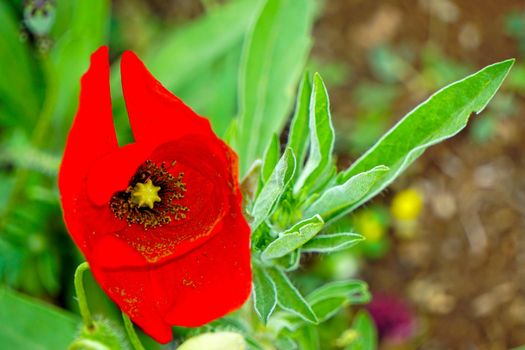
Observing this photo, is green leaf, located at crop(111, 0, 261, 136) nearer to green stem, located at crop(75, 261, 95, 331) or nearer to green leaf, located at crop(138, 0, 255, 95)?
green leaf, located at crop(138, 0, 255, 95)

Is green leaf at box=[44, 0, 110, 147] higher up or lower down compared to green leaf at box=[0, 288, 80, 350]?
higher up

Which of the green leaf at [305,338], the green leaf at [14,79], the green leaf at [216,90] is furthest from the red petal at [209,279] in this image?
the green leaf at [14,79]

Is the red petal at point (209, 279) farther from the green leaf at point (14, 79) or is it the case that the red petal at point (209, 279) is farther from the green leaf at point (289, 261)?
the green leaf at point (14, 79)

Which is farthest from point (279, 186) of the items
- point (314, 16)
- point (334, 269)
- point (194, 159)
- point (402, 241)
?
point (314, 16)

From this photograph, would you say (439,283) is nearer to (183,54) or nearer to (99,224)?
(183,54)

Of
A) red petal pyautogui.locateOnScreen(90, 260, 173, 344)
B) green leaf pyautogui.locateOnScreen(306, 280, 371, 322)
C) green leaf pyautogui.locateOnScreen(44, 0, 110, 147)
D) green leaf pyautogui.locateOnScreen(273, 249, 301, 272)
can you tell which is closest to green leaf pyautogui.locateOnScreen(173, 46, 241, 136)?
green leaf pyautogui.locateOnScreen(44, 0, 110, 147)

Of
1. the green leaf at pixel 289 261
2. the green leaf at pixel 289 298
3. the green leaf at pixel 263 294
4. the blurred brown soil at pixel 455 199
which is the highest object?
the green leaf at pixel 289 261
